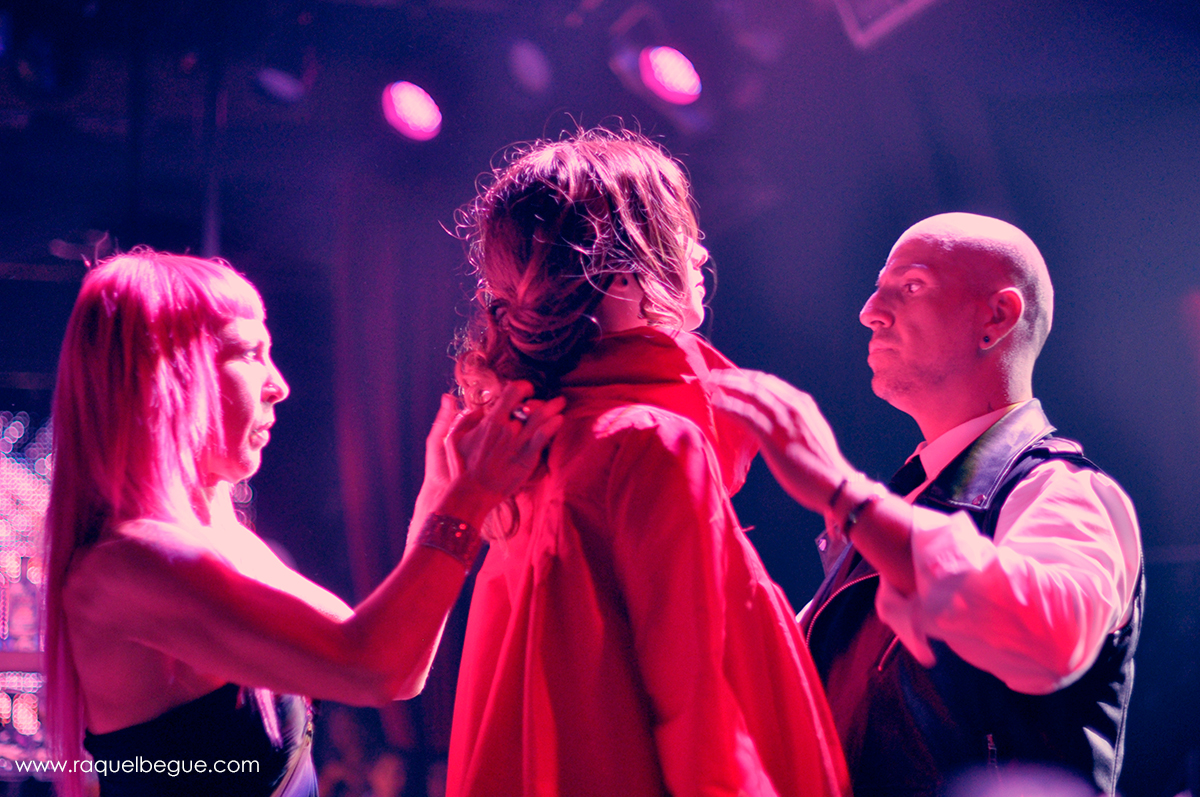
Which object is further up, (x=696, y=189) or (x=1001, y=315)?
(x=696, y=189)

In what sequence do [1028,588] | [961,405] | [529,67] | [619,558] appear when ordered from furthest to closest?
[529,67], [961,405], [1028,588], [619,558]

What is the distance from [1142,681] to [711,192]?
3024mm

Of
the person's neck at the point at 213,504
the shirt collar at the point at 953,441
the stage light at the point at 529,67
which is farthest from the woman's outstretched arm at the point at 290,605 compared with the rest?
the stage light at the point at 529,67

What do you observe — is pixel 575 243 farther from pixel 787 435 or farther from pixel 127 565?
pixel 127 565

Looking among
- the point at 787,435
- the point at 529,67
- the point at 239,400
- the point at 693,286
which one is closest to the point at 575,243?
the point at 693,286

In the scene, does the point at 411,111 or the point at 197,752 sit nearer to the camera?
the point at 197,752

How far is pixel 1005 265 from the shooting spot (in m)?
1.40

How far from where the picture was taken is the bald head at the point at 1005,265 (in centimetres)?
140

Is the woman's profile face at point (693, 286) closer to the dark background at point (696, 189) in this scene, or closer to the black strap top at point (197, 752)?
the black strap top at point (197, 752)

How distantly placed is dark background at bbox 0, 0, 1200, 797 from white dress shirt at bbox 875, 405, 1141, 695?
7.74 feet

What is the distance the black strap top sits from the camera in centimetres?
110

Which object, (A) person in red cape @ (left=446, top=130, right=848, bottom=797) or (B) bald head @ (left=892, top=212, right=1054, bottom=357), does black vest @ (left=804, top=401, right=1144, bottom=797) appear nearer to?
(B) bald head @ (left=892, top=212, right=1054, bottom=357)

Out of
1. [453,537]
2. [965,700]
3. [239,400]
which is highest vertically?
[239,400]

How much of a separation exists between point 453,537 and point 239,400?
1.49ft
